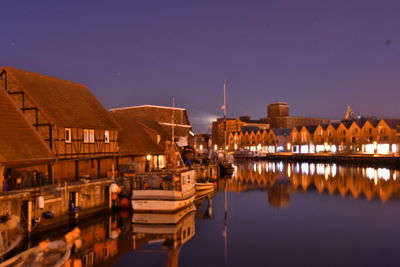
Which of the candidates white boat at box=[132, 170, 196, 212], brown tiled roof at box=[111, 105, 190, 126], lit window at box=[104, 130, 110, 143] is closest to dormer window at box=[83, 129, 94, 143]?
lit window at box=[104, 130, 110, 143]

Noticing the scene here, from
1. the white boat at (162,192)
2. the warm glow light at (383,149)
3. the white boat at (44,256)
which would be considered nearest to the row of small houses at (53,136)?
the white boat at (162,192)

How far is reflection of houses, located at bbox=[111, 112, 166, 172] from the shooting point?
3641 centimetres

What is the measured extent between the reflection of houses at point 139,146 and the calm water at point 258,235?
7.68 m

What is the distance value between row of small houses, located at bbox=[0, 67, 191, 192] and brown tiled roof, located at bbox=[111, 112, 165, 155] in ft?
0.49

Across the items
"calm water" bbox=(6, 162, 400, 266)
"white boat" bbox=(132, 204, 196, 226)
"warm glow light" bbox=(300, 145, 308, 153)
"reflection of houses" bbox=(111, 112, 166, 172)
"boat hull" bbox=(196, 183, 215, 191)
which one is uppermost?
"reflection of houses" bbox=(111, 112, 166, 172)

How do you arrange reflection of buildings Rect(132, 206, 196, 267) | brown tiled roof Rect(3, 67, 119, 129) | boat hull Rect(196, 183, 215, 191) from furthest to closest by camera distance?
boat hull Rect(196, 183, 215, 191) < brown tiled roof Rect(3, 67, 119, 129) < reflection of buildings Rect(132, 206, 196, 267)

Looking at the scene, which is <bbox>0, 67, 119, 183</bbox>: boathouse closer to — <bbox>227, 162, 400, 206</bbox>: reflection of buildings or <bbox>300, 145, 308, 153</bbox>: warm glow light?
<bbox>227, 162, 400, 206</bbox>: reflection of buildings

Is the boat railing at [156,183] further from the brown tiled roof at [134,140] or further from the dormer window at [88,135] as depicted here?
the brown tiled roof at [134,140]

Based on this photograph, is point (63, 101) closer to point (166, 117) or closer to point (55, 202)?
point (55, 202)

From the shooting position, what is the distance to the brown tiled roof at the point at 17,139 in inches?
874

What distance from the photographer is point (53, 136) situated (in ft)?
87.5

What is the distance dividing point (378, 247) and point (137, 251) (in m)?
15.2

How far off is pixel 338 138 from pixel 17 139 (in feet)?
322

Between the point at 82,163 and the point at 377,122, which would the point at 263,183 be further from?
the point at 377,122
